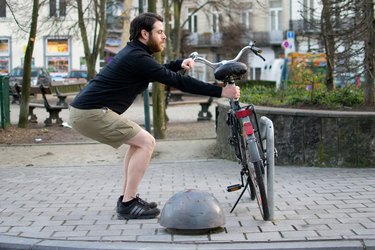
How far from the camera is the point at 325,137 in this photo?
8242mm

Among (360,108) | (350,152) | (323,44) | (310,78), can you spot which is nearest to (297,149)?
(350,152)

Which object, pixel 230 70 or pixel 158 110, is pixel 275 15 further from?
pixel 230 70

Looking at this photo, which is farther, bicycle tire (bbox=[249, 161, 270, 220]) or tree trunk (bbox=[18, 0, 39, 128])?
tree trunk (bbox=[18, 0, 39, 128])

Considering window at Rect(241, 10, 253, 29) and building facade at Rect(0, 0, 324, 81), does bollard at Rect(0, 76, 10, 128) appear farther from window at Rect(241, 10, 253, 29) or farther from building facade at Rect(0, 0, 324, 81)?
window at Rect(241, 10, 253, 29)

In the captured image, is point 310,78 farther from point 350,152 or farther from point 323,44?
point 350,152

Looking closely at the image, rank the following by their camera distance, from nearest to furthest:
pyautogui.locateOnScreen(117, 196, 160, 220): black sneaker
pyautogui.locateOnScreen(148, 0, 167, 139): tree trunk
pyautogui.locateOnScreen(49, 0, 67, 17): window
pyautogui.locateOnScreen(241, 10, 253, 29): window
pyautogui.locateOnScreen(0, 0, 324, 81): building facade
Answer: pyautogui.locateOnScreen(117, 196, 160, 220): black sneaker, pyautogui.locateOnScreen(148, 0, 167, 139): tree trunk, pyautogui.locateOnScreen(49, 0, 67, 17): window, pyautogui.locateOnScreen(0, 0, 324, 81): building facade, pyautogui.locateOnScreen(241, 10, 253, 29): window

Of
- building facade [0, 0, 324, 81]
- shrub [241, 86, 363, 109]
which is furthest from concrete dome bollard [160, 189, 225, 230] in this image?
building facade [0, 0, 324, 81]

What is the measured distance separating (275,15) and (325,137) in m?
49.5

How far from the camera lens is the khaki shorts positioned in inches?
208

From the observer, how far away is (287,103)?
1021 cm

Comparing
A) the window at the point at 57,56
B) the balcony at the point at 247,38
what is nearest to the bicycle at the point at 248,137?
the window at the point at 57,56

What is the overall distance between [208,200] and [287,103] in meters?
5.46

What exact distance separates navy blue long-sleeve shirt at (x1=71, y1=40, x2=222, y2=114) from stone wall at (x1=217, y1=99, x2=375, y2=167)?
348cm

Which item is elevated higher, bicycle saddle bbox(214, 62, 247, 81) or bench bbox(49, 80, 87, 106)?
bicycle saddle bbox(214, 62, 247, 81)
